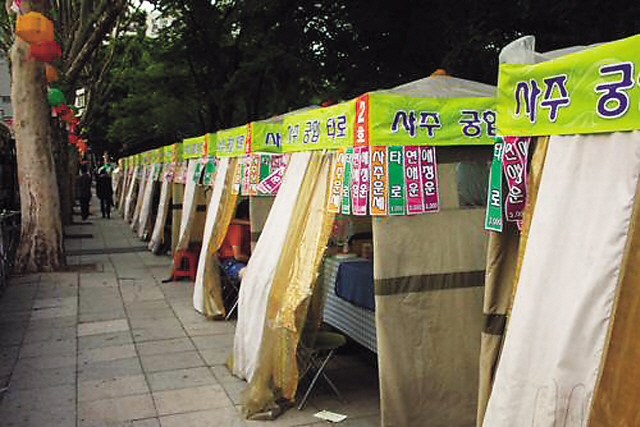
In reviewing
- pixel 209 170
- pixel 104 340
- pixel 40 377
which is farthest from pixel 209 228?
pixel 40 377

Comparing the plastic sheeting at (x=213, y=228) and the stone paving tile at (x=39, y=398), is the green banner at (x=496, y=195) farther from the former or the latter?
the plastic sheeting at (x=213, y=228)

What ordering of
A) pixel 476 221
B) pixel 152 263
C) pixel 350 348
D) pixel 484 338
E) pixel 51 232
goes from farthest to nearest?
pixel 152 263
pixel 51 232
pixel 350 348
pixel 476 221
pixel 484 338

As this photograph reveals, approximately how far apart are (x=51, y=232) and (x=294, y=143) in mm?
7508

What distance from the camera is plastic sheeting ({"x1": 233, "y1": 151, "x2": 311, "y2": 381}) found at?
5441 mm

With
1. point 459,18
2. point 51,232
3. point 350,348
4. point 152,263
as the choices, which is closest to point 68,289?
point 51,232

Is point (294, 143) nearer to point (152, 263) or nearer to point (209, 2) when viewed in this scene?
point (152, 263)

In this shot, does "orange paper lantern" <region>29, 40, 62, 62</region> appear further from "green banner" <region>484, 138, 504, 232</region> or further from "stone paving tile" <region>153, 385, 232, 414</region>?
"green banner" <region>484, 138, 504, 232</region>

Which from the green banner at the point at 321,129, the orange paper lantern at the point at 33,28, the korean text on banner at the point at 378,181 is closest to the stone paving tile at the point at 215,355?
the green banner at the point at 321,129

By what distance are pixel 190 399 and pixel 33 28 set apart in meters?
5.18

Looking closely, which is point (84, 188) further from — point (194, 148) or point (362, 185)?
point (362, 185)

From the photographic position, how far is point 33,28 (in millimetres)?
7531

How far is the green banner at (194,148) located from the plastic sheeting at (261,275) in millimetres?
4908

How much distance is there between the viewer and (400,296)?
178 inches

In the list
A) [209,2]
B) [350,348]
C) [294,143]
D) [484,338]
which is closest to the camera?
[484,338]
